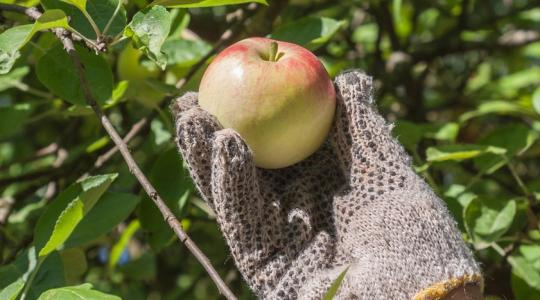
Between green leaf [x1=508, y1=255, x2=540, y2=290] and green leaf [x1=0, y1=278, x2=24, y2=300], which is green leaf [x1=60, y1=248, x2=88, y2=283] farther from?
green leaf [x1=508, y1=255, x2=540, y2=290]

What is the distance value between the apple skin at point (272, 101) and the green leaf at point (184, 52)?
0.42 m

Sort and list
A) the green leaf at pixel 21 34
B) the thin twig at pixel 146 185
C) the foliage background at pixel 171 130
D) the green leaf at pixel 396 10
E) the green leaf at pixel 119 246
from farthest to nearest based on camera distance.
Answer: the green leaf at pixel 396 10
the green leaf at pixel 119 246
the foliage background at pixel 171 130
the green leaf at pixel 21 34
the thin twig at pixel 146 185

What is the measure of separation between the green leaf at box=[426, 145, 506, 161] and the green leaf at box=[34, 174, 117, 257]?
55 centimetres

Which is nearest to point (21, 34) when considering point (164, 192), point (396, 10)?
point (164, 192)

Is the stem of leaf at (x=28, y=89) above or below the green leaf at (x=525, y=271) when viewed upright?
above

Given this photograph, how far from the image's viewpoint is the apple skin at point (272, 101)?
46.3 inches

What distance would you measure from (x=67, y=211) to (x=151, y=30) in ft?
0.85

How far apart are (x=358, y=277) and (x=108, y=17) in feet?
1.64

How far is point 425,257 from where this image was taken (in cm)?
110

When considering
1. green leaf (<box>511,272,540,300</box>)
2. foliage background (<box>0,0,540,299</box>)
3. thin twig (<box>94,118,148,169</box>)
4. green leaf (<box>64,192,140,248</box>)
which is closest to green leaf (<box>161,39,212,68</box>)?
foliage background (<box>0,0,540,299</box>)

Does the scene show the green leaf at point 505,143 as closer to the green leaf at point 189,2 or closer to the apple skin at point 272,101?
the apple skin at point 272,101

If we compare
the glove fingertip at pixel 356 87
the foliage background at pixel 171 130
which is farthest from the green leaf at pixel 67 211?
the glove fingertip at pixel 356 87

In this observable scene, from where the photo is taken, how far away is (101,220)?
1.35 meters

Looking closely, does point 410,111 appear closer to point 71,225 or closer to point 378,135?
point 378,135
